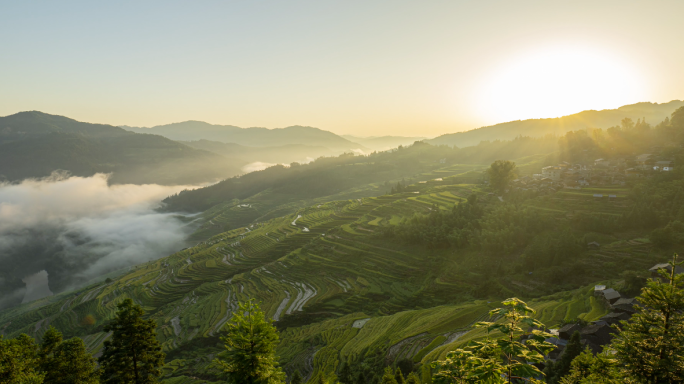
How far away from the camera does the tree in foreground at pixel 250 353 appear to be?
13.8 metres

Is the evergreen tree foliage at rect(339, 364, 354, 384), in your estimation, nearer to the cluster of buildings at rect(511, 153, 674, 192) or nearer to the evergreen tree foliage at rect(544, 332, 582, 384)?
the evergreen tree foliage at rect(544, 332, 582, 384)

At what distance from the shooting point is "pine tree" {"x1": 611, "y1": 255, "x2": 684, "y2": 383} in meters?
10.7

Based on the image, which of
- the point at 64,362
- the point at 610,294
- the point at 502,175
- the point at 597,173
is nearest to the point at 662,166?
the point at 597,173

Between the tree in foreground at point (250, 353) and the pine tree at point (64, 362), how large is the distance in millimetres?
18513

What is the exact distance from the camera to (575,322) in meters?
38.8

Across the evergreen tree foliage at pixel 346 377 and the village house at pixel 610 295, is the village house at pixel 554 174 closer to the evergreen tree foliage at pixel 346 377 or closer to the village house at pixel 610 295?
the village house at pixel 610 295

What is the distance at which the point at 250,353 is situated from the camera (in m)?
13.8

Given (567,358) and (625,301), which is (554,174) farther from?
(567,358)

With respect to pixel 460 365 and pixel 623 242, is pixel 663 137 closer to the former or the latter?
pixel 623 242

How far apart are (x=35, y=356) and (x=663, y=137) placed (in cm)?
15667

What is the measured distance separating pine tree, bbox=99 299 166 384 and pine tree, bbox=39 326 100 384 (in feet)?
10.9

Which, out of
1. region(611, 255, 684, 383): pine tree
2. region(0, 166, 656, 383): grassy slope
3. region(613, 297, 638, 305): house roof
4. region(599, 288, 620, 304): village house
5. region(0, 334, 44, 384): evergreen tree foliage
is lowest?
region(0, 166, 656, 383): grassy slope

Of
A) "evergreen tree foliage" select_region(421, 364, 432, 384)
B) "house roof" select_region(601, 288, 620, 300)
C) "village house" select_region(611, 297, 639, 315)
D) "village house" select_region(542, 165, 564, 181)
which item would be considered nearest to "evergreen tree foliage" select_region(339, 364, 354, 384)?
"evergreen tree foliage" select_region(421, 364, 432, 384)

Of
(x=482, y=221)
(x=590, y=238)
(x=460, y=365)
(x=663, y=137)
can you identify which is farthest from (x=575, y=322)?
(x=663, y=137)
